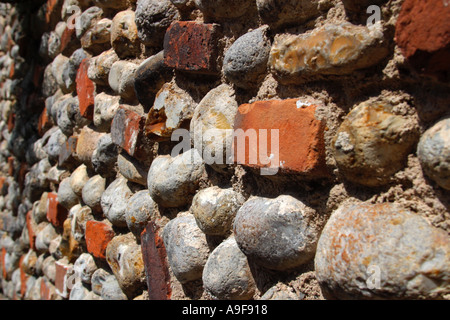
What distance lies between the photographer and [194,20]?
92 centimetres

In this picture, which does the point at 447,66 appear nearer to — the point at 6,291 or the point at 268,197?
the point at 268,197

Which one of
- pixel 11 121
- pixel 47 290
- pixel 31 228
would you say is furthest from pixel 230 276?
pixel 11 121

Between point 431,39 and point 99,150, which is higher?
point 431,39

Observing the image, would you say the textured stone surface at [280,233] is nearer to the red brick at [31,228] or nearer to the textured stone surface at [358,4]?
the textured stone surface at [358,4]

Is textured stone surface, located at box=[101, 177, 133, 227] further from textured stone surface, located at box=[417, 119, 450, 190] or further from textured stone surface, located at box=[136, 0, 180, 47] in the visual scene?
textured stone surface, located at box=[417, 119, 450, 190]

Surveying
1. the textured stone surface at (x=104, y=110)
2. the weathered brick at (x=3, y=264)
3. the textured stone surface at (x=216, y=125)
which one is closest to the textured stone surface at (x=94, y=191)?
the textured stone surface at (x=104, y=110)

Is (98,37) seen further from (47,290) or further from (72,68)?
(47,290)

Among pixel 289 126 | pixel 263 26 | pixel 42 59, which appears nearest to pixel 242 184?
pixel 289 126

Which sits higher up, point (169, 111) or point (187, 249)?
point (169, 111)

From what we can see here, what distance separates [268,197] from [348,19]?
12.3 inches

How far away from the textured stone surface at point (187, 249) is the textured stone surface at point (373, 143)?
1.32 feet

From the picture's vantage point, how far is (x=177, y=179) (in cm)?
91

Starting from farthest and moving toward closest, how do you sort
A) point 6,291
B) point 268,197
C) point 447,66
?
1. point 6,291
2. point 268,197
3. point 447,66

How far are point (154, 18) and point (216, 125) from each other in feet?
1.23
